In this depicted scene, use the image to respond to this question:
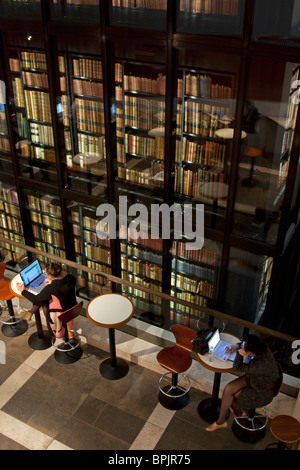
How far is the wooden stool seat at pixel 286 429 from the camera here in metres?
4.50

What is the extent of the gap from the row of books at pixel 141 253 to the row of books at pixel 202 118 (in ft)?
5.84

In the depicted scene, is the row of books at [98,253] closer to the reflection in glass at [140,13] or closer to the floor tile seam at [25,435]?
the floor tile seam at [25,435]

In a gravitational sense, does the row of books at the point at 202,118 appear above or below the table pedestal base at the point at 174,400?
above

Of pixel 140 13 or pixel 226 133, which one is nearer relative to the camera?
pixel 140 13

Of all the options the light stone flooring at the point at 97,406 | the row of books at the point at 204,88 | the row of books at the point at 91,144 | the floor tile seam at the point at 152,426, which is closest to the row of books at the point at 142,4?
the row of books at the point at 204,88

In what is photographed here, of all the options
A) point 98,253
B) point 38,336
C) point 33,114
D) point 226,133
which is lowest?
point 38,336

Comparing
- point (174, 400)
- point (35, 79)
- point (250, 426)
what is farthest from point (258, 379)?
point (35, 79)

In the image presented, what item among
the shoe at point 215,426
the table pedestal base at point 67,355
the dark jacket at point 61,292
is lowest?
the table pedestal base at point 67,355

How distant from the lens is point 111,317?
5551mm

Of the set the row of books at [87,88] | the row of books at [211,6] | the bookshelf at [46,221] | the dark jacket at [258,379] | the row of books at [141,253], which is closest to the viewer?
the row of books at [211,6]

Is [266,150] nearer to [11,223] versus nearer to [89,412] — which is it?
[89,412]

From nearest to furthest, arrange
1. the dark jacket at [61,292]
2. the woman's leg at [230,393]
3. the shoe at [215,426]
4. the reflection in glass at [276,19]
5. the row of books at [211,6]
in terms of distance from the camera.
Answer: the reflection in glass at [276,19], the row of books at [211,6], the woman's leg at [230,393], the shoe at [215,426], the dark jacket at [61,292]

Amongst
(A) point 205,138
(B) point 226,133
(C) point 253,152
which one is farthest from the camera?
(A) point 205,138

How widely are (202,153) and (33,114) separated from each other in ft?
7.87
